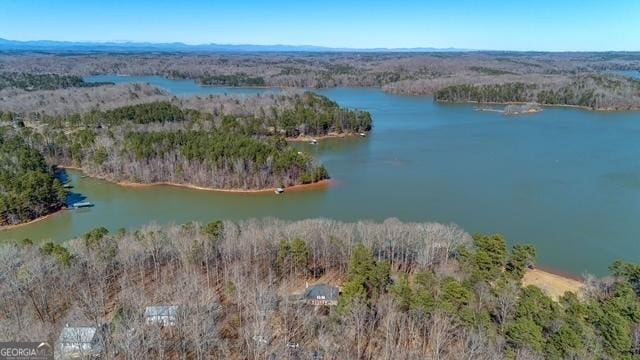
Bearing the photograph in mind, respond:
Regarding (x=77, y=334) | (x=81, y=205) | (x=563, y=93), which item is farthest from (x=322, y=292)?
(x=563, y=93)

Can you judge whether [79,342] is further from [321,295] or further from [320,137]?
[320,137]

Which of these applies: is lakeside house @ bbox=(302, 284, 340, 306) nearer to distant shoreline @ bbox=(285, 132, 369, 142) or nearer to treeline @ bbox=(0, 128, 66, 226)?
treeline @ bbox=(0, 128, 66, 226)

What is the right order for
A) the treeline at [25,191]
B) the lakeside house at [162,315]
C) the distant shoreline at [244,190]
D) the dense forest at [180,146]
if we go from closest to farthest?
the lakeside house at [162,315]
the treeline at [25,191]
the distant shoreline at [244,190]
the dense forest at [180,146]

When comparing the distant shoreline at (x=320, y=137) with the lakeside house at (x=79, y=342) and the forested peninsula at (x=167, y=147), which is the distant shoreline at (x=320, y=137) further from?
the lakeside house at (x=79, y=342)

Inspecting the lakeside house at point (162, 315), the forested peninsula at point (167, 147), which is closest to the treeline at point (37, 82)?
the forested peninsula at point (167, 147)

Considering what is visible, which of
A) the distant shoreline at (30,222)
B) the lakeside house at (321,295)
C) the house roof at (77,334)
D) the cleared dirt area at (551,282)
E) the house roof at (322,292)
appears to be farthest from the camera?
the distant shoreline at (30,222)

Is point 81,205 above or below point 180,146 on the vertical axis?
below
